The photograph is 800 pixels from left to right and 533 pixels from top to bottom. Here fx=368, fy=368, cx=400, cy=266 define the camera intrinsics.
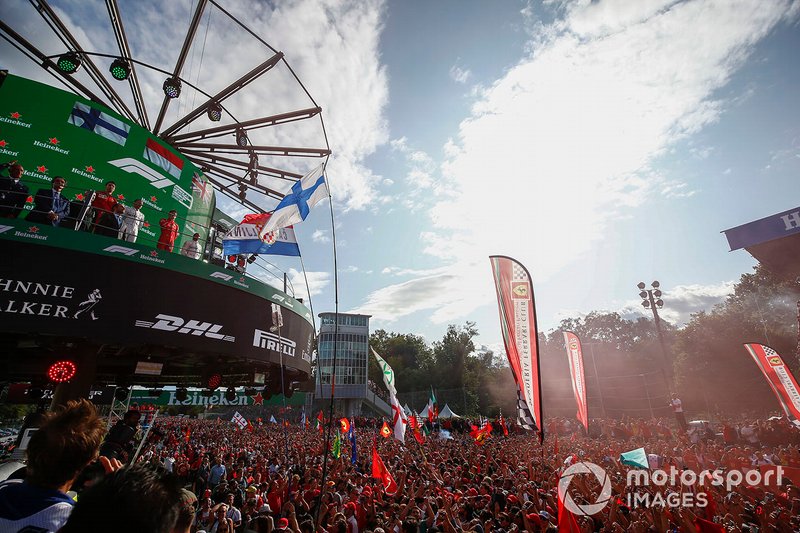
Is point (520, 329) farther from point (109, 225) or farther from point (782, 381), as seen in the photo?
point (782, 381)

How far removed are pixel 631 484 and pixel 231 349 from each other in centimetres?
1275

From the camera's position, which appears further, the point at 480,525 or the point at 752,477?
the point at 752,477

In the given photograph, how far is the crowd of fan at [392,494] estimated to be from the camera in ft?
5.76

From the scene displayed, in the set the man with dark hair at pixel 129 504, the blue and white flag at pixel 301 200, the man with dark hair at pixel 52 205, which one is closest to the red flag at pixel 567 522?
the man with dark hair at pixel 129 504

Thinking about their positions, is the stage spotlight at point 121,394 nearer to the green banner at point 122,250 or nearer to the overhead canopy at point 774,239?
the green banner at point 122,250

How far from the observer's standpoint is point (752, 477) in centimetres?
1308

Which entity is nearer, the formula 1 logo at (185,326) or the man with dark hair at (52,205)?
the man with dark hair at (52,205)

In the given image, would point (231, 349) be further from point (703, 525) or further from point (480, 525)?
point (703, 525)

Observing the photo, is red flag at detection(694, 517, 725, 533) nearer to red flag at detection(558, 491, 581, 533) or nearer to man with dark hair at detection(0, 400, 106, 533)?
red flag at detection(558, 491, 581, 533)

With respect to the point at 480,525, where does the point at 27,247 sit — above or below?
above

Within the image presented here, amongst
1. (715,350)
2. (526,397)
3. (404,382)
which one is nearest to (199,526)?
(526,397)

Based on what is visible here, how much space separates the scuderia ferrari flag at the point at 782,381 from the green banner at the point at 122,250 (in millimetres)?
21648

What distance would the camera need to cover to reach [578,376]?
13930 mm

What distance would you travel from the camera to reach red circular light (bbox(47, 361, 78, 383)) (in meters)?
7.98
